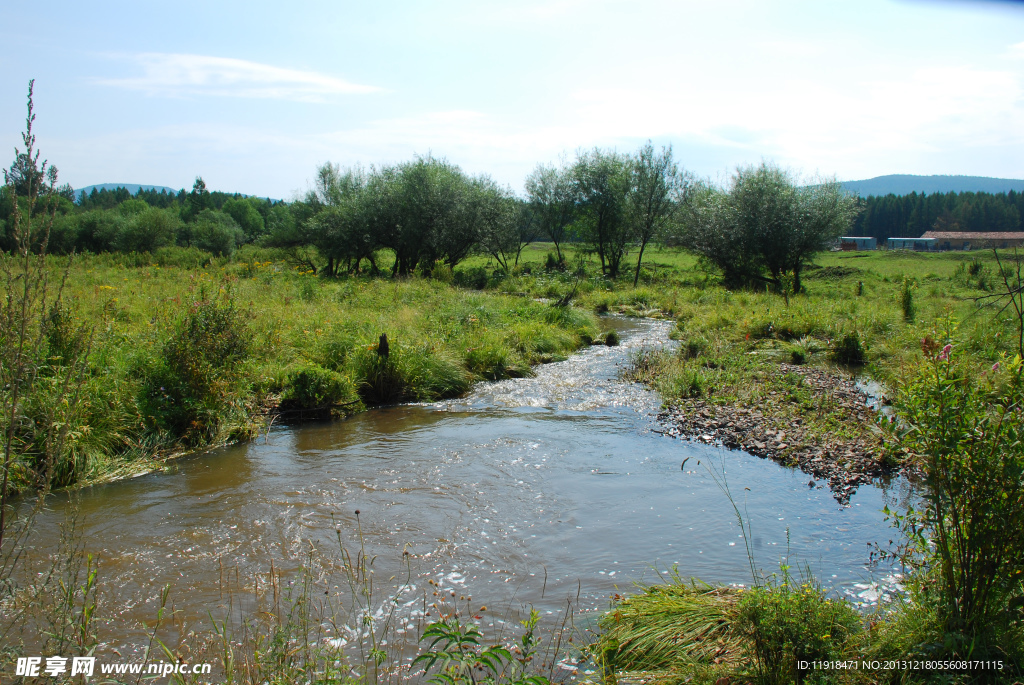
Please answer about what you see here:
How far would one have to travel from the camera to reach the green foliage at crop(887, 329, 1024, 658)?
3.58m

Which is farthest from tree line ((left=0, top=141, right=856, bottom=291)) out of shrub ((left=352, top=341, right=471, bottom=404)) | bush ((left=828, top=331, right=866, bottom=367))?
shrub ((left=352, top=341, right=471, bottom=404))

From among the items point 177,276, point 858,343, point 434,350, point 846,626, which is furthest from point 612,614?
point 177,276

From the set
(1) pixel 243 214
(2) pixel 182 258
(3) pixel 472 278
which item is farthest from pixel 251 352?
(1) pixel 243 214

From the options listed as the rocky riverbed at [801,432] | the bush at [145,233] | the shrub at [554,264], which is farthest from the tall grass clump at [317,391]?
the bush at [145,233]

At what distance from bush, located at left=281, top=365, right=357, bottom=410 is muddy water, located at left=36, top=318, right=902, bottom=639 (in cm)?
81

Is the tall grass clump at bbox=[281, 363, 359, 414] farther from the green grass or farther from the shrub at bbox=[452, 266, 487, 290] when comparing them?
the shrub at bbox=[452, 266, 487, 290]

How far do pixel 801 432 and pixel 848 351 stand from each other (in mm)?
8287

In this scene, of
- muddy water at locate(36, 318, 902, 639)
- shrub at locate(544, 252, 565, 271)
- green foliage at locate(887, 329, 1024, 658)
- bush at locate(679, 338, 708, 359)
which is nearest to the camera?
green foliage at locate(887, 329, 1024, 658)

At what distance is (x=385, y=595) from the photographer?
18.3ft

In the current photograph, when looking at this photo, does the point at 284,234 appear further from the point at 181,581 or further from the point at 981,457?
the point at 981,457

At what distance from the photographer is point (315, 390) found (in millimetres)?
12312

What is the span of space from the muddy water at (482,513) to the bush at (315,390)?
81 centimetres

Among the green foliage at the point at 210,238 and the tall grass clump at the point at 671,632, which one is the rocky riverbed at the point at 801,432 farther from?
the green foliage at the point at 210,238

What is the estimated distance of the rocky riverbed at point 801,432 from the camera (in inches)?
354
